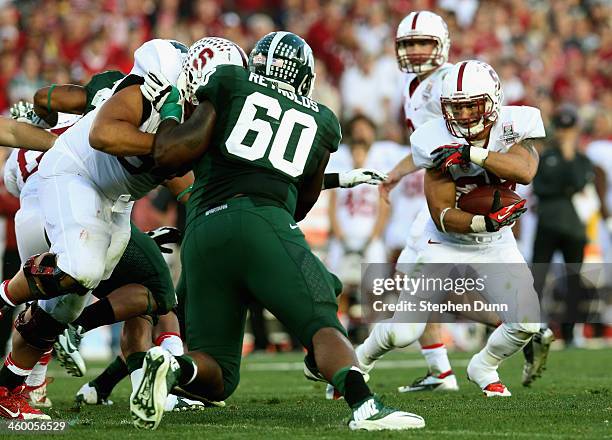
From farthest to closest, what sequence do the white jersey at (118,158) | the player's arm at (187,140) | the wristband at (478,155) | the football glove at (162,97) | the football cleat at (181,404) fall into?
the wristband at (478,155), the football cleat at (181,404), the white jersey at (118,158), the football glove at (162,97), the player's arm at (187,140)

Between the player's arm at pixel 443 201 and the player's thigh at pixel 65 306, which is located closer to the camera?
the player's thigh at pixel 65 306

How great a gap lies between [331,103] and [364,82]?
0.65m

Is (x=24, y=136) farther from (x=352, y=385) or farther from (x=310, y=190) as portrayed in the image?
(x=352, y=385)

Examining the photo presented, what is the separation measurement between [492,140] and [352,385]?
2437mm

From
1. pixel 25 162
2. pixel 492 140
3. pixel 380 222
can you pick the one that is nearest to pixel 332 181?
pixel 492 140

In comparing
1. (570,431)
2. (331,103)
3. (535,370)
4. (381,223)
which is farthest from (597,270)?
(570,431)

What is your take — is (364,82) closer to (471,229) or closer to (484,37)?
(484,37)

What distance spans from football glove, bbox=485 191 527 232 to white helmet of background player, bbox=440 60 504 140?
0.45 m

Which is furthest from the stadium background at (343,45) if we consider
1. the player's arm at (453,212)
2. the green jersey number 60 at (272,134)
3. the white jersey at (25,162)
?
the green jersey number 60 at (272,134)

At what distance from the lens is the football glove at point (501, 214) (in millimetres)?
6176

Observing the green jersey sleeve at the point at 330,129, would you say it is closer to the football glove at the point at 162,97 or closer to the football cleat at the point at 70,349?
the football glove at the point at 162,97

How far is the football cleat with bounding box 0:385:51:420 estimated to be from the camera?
215 inches

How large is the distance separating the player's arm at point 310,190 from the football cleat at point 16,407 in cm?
160

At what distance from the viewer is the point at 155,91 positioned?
5062 millimetres
